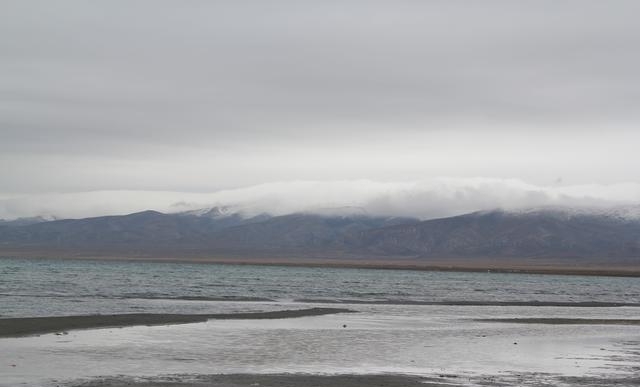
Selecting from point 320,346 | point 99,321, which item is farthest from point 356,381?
point 99,321

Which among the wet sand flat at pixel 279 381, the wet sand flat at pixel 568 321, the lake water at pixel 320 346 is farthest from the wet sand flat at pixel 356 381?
the wet sand flat at pixel 568 321

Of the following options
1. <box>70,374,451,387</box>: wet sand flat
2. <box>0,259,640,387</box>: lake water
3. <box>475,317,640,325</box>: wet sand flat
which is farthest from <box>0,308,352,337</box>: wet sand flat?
<box>70,374,451,387</box>: wet sand flat

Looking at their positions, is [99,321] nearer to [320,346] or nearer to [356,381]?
[320,346]

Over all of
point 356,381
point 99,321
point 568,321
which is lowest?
point 568,321

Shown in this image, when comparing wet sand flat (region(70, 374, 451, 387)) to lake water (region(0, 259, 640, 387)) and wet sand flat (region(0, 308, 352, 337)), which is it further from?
wet sand flat (region(0, 308, 352, 337))

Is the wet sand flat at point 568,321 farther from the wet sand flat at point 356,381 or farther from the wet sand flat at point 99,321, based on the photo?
the wet sand flat at point 356,381

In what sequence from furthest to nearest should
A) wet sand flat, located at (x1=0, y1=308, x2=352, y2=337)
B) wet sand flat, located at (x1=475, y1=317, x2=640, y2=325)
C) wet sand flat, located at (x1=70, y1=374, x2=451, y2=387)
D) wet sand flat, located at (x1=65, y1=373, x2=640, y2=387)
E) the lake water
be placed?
wet sand flat, located at (x1=475, y1=317, x2=640, y2=325) < wet sand flat, located at (x1=0, y1=308, x2=352, y2=337) < the lake water < wet sand flat, located at (x1=65, y1=373, x2=640, y2=387) < wet sand flat, located at (x1=70, y1=374, x2=451, y2=387)

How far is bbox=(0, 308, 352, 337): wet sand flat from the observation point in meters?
39.1

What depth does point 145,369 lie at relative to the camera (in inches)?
1106

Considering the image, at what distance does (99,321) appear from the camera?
44.4 metres

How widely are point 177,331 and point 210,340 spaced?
4.17 meters

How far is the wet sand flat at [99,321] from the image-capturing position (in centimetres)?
3910

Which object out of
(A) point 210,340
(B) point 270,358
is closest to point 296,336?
(A) point 210,340

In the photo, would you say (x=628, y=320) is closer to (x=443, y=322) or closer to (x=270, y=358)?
(x=443, y=322)
